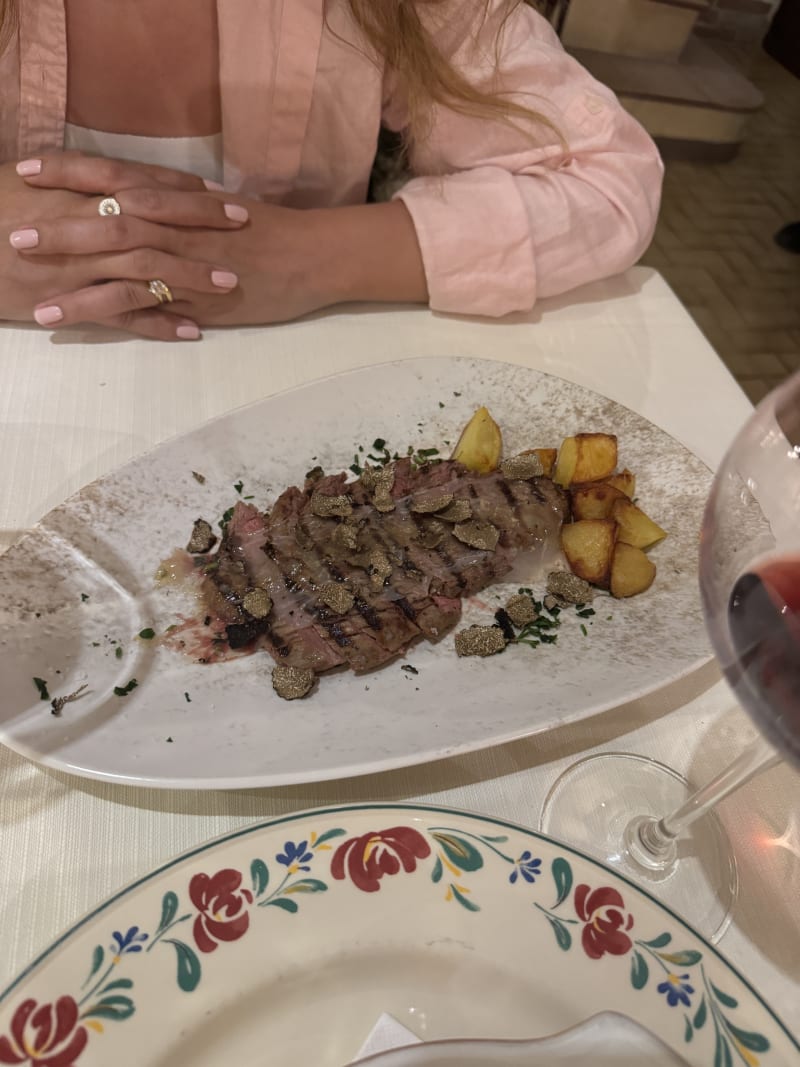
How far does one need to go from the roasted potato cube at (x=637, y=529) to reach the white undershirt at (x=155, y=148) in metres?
0.90

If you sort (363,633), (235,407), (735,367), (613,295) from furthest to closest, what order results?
(735,367)
(613,295)
(235,407)
(363,633)

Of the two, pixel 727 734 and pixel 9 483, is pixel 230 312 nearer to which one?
pixel 9 483

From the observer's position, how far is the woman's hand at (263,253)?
111cm

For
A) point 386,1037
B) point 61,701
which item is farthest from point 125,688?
point 386,1037

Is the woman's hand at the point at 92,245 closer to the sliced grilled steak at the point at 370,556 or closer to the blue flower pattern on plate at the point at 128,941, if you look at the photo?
the sliced grilled steak at the point at 370,556

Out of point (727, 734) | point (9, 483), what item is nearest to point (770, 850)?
point (727, 734)

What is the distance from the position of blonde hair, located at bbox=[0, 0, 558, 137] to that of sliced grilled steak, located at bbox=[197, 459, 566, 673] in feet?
1.99

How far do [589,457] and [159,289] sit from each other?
642 mm

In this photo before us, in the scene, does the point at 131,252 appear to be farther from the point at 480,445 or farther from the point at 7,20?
the point at 480,445

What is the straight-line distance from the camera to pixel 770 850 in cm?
77

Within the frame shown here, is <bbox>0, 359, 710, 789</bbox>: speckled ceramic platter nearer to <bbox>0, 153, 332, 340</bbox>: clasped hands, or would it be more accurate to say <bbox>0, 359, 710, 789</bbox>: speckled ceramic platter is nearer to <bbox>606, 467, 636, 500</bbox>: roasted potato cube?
<bbox>606, 467, 636, 500</bbox>: roasted potato cube

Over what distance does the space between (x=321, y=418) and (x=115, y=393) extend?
0.30 m

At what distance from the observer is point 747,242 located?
126 inches

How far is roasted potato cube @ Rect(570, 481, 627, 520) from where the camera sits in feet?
3.27
